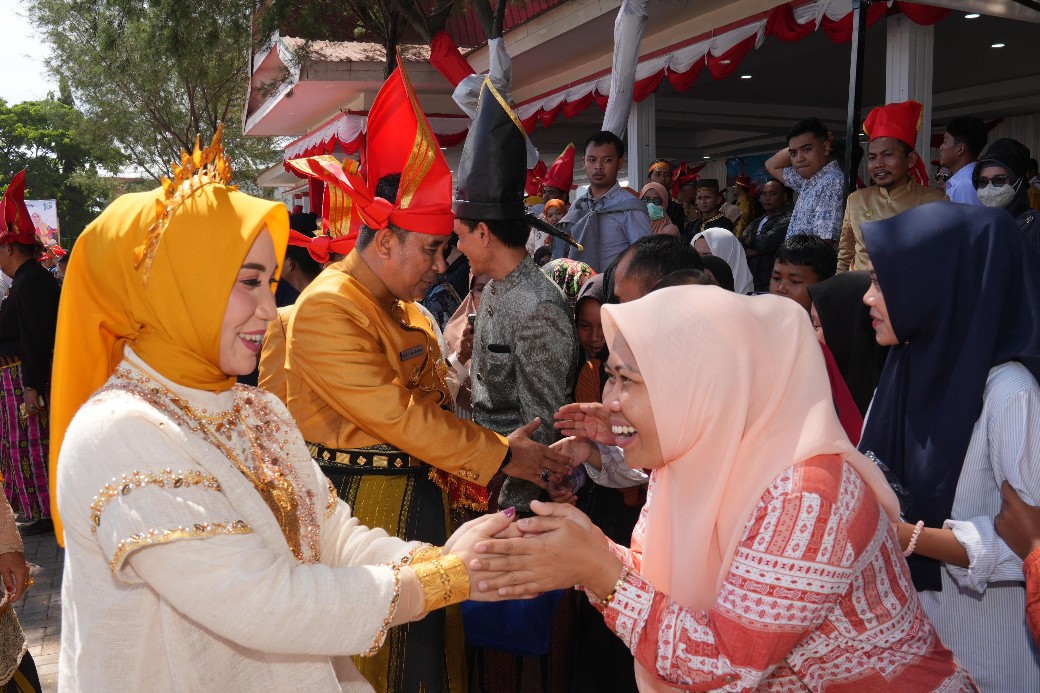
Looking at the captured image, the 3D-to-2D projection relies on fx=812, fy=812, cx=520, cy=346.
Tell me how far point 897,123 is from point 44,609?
19.6 feet

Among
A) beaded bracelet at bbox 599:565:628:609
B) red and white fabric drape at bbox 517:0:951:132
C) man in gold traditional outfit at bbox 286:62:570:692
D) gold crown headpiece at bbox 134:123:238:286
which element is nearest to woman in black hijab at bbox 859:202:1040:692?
beaded bracelet at bbox 599:565:628:609

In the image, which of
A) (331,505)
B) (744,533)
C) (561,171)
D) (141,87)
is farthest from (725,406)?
(141,87)

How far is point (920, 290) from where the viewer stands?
224cm

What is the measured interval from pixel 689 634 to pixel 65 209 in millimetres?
47457

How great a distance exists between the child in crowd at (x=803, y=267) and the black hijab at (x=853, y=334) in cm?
65

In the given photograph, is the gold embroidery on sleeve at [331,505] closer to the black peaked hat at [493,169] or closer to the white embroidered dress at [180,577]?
the white embroidered dress at [180,577]

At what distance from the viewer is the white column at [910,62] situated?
666 centimetres

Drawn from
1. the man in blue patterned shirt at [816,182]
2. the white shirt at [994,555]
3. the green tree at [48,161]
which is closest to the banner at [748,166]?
the man in blue patterned shirt at [816,182]

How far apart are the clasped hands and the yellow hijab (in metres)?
0.72

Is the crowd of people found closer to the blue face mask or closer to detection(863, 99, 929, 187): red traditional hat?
detection(863, 99, 929, 187): red traditional hat

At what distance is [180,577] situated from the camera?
4.72ft

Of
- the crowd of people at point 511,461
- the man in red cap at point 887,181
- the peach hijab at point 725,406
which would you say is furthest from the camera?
the man in red cap at point 887,181

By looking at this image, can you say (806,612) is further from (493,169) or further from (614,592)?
(493,169)

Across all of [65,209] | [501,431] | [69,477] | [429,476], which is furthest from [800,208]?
[65,209]
